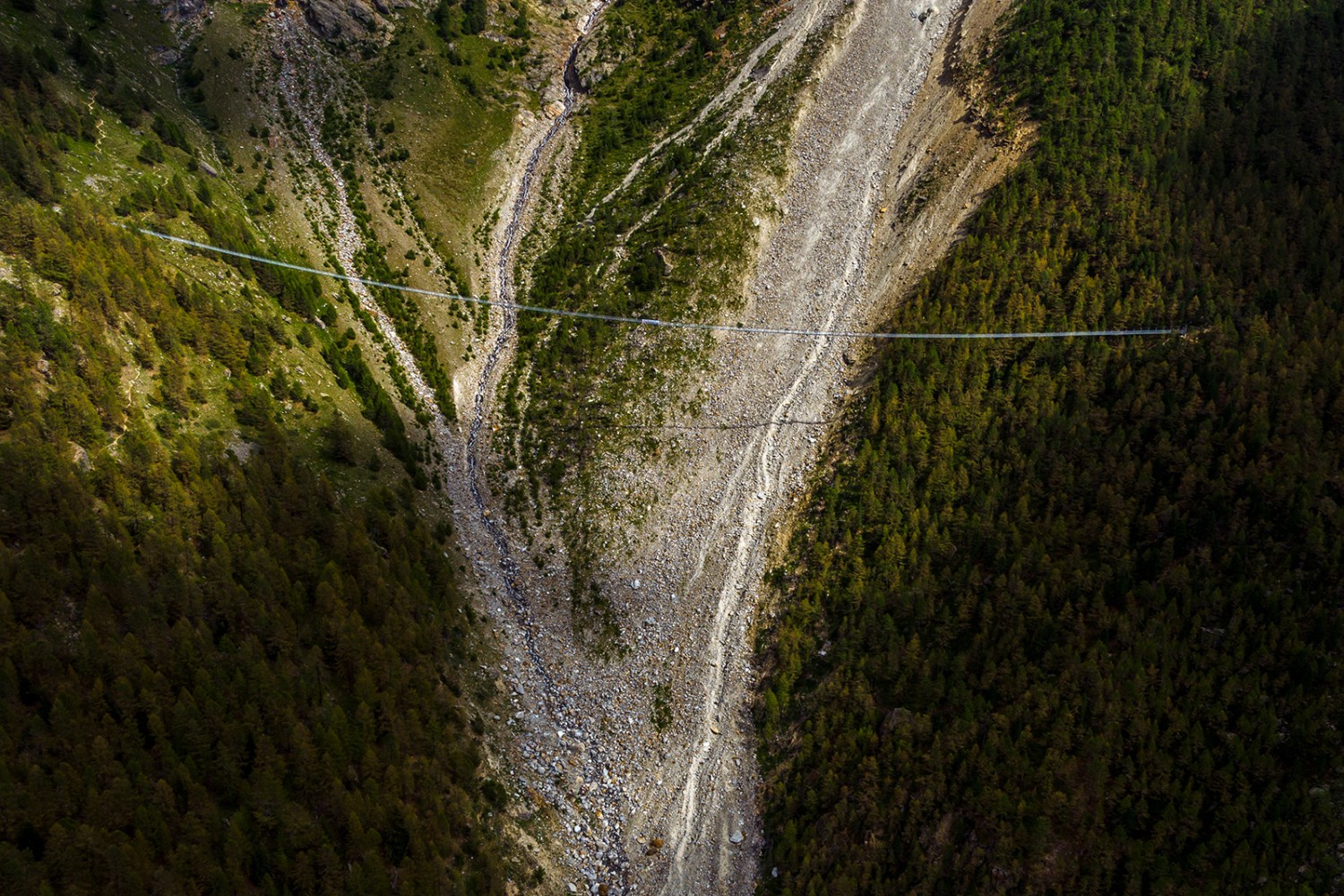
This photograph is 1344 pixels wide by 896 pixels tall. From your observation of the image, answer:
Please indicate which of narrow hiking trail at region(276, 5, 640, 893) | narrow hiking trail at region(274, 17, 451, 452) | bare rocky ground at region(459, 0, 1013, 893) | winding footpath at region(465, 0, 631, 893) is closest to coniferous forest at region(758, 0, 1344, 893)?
bare rocky ground at region(459, 0, 1013, 893)

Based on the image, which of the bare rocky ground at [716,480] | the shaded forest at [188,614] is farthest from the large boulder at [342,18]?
the shaded forest at [188,614]

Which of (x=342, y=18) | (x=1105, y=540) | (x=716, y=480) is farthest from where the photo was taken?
(x=342, y=18)

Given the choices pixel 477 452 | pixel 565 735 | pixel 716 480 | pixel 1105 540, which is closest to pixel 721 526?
pixel 716 480

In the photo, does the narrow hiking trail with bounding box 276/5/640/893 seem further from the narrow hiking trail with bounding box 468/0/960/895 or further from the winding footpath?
the narrow hiking trail with bounding box 468/0/960/895

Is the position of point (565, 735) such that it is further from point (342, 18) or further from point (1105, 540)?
point (342, 18)

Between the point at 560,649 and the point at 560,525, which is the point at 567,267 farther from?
the point at 560,649

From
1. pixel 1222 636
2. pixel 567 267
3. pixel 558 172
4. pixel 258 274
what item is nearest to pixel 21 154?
pixel 258 274
